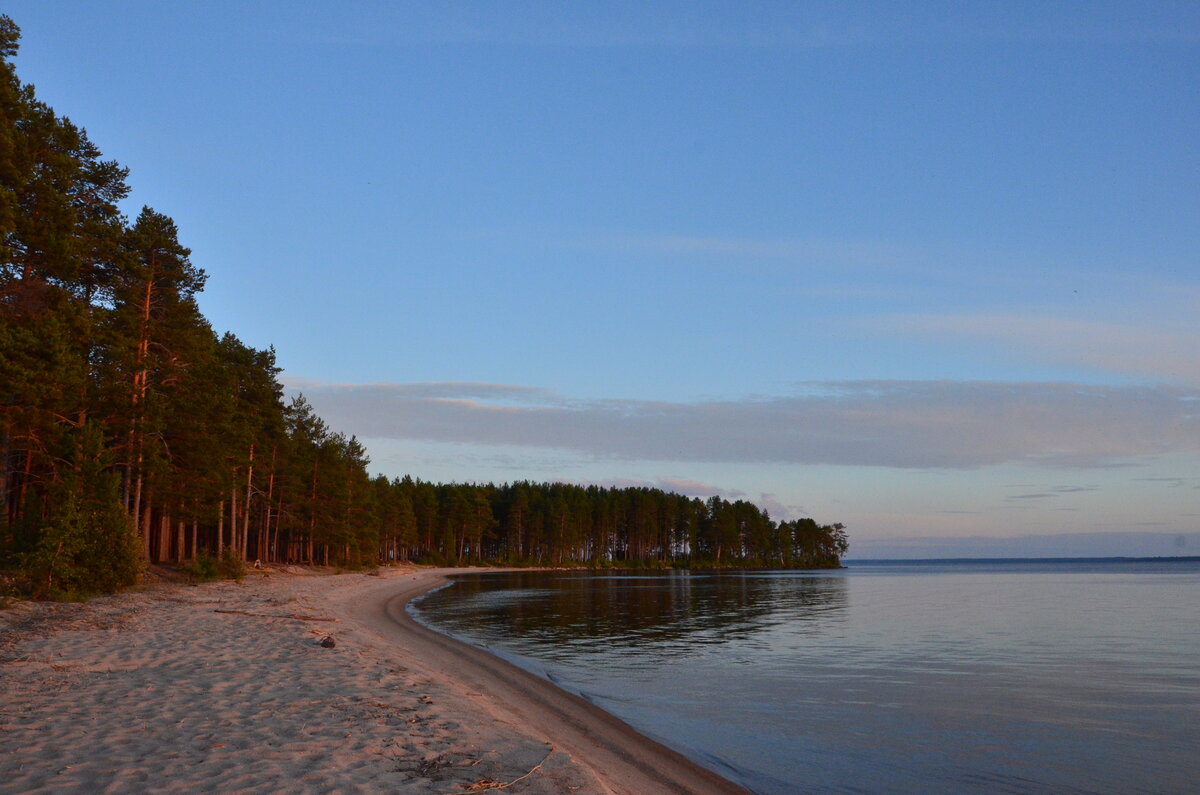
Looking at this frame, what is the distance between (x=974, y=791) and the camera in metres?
12.7

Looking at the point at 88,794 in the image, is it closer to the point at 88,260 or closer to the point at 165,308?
the point at 88,260

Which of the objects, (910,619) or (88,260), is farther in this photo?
(910,619)

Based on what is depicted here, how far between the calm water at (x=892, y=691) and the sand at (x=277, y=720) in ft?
7.33

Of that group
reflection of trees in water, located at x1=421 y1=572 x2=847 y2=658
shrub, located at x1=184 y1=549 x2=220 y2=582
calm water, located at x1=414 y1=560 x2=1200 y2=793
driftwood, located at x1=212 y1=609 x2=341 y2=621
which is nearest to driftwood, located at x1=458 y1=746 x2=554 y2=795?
calm water, located at x1=414 y1=560 x2=1200 y2=793

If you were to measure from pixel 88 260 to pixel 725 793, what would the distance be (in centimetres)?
3547

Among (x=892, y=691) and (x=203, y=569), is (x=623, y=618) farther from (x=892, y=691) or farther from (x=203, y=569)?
(x=892, y=691)

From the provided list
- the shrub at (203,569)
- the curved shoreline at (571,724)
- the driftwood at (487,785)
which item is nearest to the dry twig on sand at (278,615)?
the curved shoreline at (571,724)

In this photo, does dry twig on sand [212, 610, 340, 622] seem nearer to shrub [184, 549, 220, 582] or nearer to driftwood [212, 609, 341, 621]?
driftwood [212, 609, 341, 621]

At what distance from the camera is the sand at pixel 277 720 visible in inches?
365

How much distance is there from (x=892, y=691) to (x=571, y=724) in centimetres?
1036

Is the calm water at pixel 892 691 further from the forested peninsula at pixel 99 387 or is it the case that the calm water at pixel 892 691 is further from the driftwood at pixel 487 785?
the forested peninsula at pixel 99 387

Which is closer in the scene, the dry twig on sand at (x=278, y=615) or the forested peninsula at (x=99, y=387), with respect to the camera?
the forested peninsula at (x=99, y=387)

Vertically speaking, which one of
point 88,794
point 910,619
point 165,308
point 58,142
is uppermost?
point 58,142

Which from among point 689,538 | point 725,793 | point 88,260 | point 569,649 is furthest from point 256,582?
point 689,538
